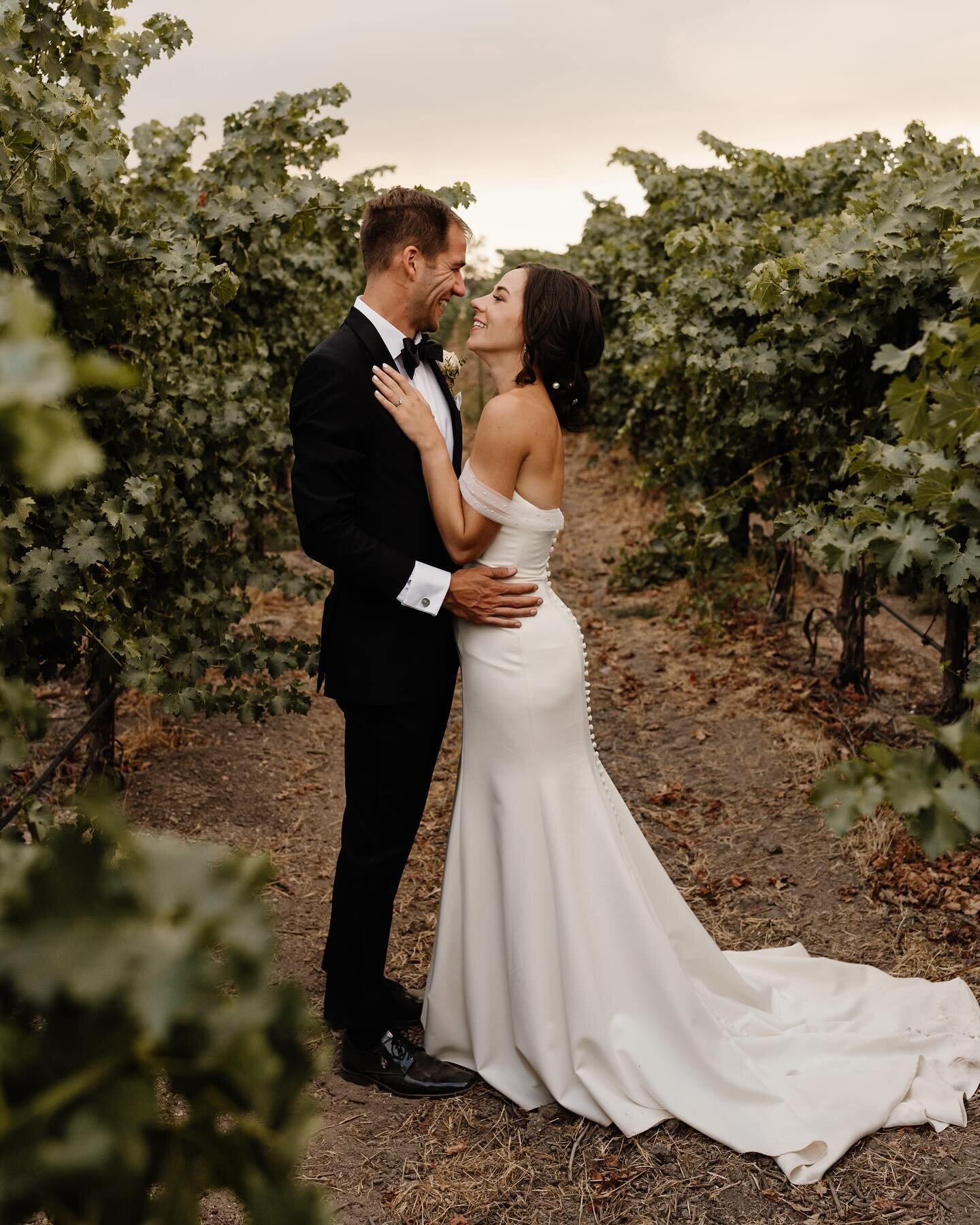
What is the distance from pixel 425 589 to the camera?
3158 millimetres

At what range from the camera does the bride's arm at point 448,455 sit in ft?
10.2

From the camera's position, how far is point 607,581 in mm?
10031

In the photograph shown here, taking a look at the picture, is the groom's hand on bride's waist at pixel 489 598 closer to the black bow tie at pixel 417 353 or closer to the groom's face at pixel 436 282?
the black bow tie at pixel 417 353

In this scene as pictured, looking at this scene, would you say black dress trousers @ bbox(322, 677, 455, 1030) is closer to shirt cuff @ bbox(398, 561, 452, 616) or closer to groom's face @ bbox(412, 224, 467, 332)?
shirt cuff @ bbox(398, 561, 452, 616)

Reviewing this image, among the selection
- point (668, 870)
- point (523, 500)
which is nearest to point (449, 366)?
point (523, 500)

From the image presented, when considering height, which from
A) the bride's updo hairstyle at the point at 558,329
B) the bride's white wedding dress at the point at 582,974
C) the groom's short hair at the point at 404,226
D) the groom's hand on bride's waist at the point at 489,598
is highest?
the groom's short hair at the point at 404,226

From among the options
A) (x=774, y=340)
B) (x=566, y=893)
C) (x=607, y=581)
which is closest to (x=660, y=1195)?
(x=566, y=893)

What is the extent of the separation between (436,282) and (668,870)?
2.71 metres

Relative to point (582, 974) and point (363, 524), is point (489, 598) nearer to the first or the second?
point (363, 524)

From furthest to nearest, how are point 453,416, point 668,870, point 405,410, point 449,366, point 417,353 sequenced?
point 668,870
point 449,366
point 453,416
point 417,353
point 405,410

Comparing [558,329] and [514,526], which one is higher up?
[558,329]

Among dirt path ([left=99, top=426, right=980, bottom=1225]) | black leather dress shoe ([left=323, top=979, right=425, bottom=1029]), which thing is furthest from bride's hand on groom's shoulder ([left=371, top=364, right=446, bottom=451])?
black leather dress shoe ([left=323, top=979, right=425, bottom=1029])

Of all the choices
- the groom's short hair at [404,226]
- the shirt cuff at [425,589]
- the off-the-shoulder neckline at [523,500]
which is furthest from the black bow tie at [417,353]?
→ the shirt cuff at [425,589]

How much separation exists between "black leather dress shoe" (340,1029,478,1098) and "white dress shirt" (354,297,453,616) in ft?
4.34
